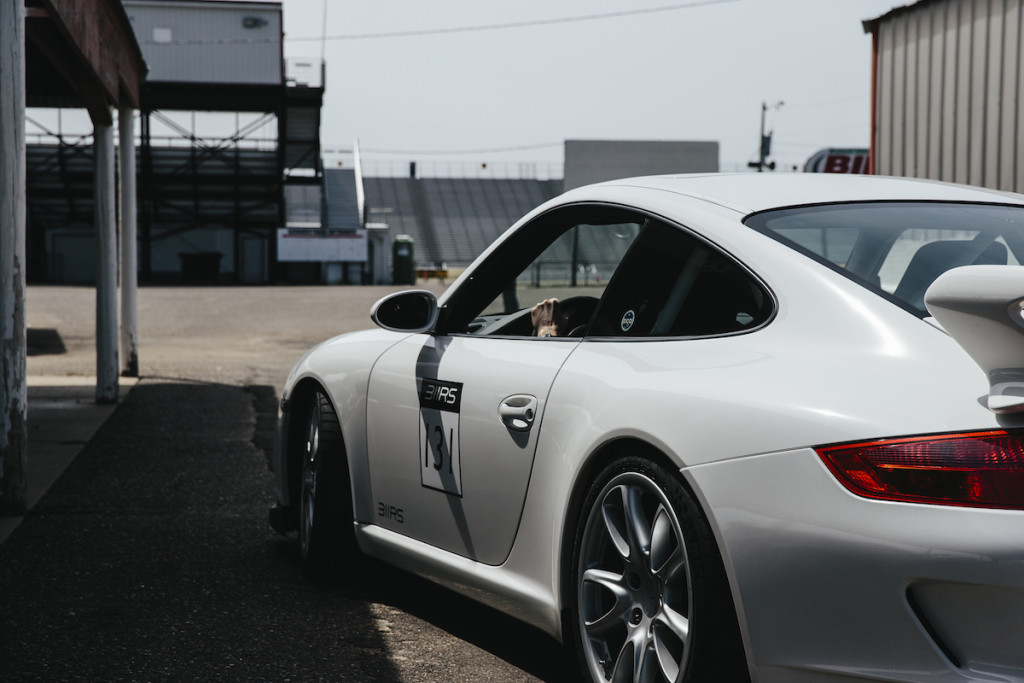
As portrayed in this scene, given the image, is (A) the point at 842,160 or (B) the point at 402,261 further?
(B) the point at 402,261

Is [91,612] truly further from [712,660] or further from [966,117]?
[966,117]

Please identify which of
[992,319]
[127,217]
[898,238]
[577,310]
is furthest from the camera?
[127,217]

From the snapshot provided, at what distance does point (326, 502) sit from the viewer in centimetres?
→ 434

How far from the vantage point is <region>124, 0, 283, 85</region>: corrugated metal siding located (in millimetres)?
41719

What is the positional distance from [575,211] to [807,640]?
62.9 inches

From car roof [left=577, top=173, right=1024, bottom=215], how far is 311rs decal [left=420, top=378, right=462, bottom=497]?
2.46 ft

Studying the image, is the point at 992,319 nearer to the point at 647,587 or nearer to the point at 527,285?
the point at 647,587

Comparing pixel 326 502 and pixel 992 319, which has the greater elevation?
pixel 992 319

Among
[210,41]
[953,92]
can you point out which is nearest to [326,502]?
[953,92]

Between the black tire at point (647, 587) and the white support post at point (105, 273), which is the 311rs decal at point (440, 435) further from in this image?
the white support post at point (105, 273)

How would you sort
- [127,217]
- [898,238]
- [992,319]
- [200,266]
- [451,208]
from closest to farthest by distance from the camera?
1. [992,319]
2. [898,238]
3. [127,217]
4. [200,266]
5. [451,208]

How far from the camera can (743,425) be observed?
238cm

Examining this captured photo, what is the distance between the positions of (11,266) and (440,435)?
314cm

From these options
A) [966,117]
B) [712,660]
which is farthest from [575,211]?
[966,117]
